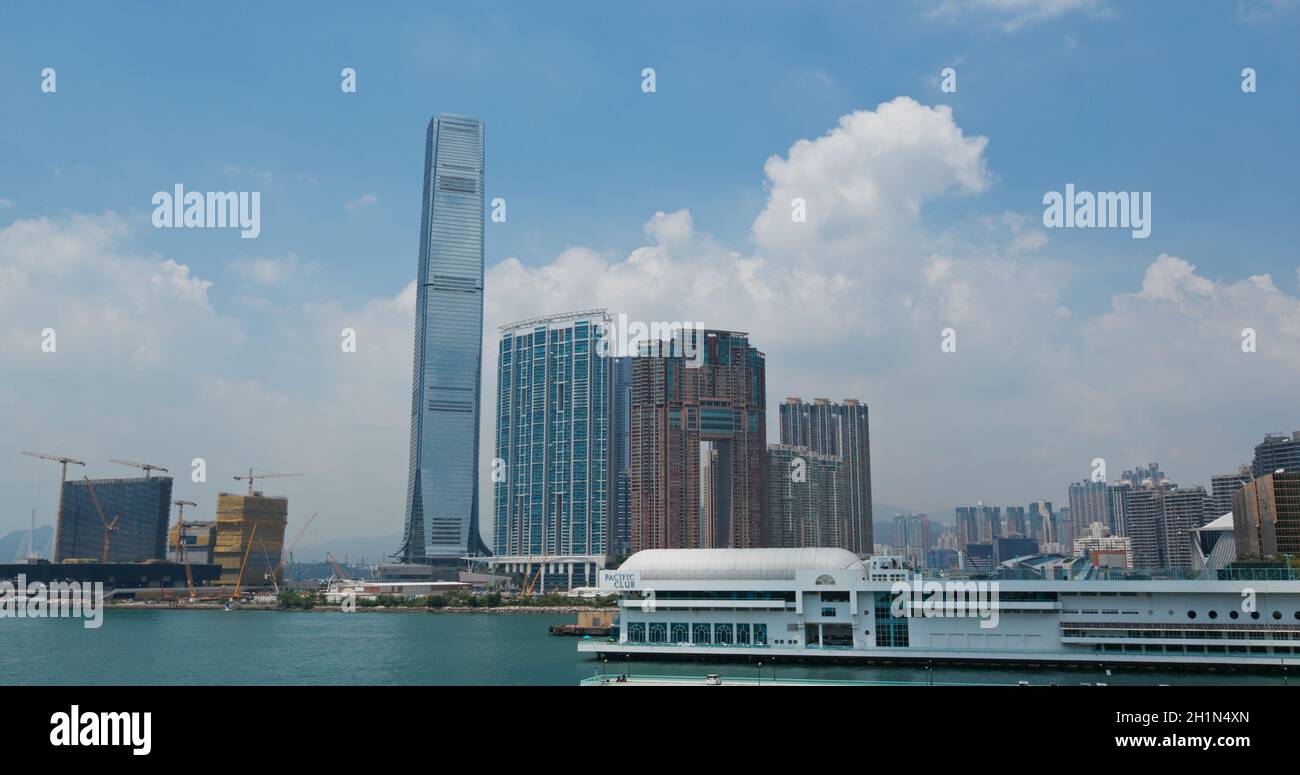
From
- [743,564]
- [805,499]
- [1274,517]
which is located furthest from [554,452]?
[743,564]

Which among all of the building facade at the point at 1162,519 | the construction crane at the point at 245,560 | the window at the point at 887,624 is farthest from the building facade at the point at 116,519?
the building facade at the point at 1162,519

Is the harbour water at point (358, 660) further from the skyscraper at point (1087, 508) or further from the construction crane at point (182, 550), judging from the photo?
the skyscraper at point (1087, 508)

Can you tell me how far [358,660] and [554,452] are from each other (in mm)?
73001

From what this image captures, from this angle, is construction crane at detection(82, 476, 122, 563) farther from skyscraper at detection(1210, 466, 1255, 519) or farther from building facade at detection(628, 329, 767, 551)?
skyscraper at detection(1210, 466, 1255, 519)

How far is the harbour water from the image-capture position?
93.9 feet

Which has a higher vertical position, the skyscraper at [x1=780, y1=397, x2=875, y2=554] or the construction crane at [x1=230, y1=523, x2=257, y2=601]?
the skyscraper at [x1=780, y1=397, x2=875, y2=554]

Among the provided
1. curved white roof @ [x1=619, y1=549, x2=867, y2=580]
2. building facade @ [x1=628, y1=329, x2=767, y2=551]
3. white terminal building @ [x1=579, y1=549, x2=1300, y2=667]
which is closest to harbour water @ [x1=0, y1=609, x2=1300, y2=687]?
white terminal building @ [x1=579, y1=549, x2=1300, y2=667]

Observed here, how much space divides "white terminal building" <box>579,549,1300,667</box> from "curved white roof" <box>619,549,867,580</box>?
0.04 metres

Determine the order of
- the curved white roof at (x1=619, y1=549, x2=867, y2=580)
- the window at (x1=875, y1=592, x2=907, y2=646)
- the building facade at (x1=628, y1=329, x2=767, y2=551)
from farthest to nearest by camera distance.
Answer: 1. the building facade at (x1=628, y1=329, x2=767, y2=551)
2. the curved white roof at (x1=619, y1=549, x2=867, y2=580)
3. the window at (x1=875, y1=592, x2=907, y2=646)

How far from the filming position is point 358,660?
39.0 m
